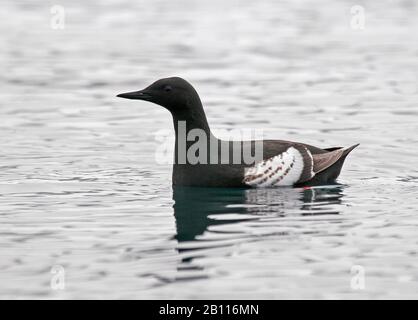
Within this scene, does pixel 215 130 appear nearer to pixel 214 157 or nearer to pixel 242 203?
pixel 214 157

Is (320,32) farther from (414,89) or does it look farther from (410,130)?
(410,130)

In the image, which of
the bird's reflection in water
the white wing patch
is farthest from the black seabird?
the bird's reflection in water

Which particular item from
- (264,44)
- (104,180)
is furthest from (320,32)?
(104,180)

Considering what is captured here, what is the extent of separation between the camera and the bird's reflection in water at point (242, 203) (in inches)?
411

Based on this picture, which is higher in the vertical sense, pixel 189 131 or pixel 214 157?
pixel 189 131

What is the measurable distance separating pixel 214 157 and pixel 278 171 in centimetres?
71

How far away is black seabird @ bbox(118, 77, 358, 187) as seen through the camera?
38.1 ft

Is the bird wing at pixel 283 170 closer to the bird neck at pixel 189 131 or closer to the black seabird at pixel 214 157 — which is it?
the black seabird at pixel 214 157

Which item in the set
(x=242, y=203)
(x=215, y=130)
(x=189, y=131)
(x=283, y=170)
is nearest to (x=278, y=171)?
(x=283, y=170)

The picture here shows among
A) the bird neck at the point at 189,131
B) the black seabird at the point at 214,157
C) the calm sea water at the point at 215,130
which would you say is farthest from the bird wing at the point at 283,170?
the bird neck at the point at 189,131

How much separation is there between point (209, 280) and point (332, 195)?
11.5ft

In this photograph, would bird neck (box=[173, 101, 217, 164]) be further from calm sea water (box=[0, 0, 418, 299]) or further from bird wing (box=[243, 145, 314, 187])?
bird wing (box=[243, 145, 314, 187])

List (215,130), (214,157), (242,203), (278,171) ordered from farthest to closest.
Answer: (215,130), (278,171), (214,157), (242,203)

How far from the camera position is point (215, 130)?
15297 mm
